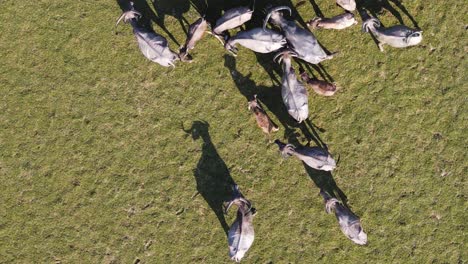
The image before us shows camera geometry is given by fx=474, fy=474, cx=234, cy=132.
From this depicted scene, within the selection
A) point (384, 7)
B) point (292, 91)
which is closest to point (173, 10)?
point (292, 91)

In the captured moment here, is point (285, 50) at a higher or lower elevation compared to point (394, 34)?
higher

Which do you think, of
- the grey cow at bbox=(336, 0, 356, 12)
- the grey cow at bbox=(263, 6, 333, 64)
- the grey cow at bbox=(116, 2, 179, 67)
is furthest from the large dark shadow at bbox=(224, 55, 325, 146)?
the grey cow at bbox=(336, 0, 356, 12)

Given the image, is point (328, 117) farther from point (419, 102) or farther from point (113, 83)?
point (113, 83)

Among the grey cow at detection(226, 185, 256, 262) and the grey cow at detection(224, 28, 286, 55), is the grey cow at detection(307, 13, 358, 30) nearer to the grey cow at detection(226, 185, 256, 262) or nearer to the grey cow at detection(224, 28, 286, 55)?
the grey cow at detection(224, 28, 286, 55)

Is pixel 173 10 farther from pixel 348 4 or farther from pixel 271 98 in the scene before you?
pixel 348 4

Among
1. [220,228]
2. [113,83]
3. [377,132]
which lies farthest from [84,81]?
[377,132]

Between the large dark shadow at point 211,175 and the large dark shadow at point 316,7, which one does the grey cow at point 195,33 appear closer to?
the large dark shadow at point 211,175
